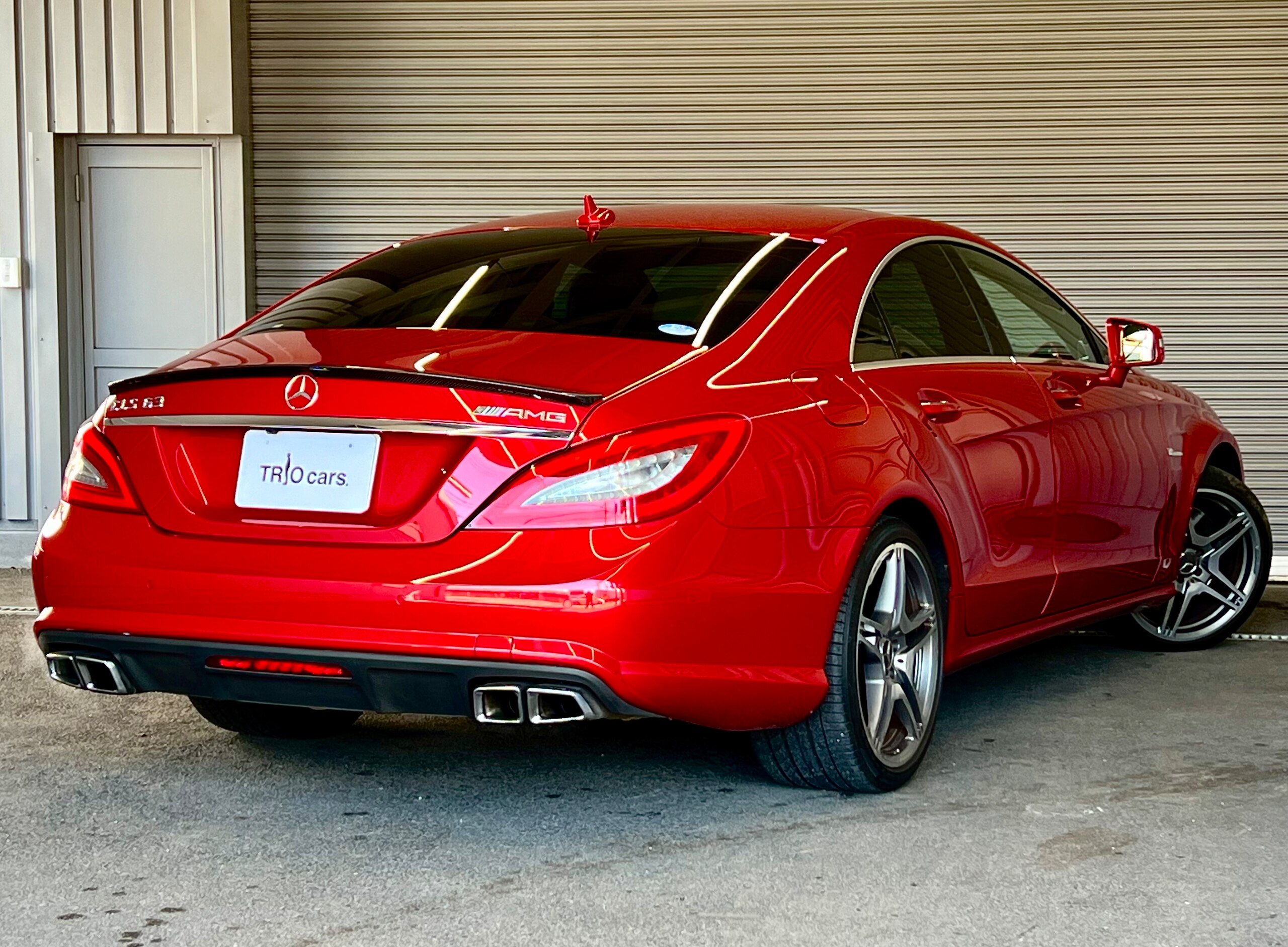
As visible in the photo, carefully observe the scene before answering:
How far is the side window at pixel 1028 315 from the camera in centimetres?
465

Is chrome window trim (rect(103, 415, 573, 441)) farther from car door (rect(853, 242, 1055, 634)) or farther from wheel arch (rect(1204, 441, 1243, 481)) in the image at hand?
wheel arch (rect(1204, 441, 1243, 481))

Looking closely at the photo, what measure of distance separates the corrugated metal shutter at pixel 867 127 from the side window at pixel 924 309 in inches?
167

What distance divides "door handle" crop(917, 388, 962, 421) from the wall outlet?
6.02m

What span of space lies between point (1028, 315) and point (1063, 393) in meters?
0.27

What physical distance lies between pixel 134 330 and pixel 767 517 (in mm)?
6281

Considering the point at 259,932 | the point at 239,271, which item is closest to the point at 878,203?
the point at 239,271

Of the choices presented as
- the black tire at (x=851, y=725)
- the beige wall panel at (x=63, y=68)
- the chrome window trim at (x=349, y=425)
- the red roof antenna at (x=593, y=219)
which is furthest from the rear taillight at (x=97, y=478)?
the beige wall panel at (x=63, y=68)

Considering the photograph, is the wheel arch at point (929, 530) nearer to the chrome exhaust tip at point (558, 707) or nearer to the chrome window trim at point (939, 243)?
the chrome window trim at point (939, 243)

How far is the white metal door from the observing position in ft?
28.6

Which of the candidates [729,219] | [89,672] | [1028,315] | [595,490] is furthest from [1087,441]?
[89,672]

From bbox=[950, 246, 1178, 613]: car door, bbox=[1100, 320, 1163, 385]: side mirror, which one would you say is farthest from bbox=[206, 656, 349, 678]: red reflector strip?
bbox=[1100, 320, 1163, 385]: side mirror

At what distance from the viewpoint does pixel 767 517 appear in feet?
10.9

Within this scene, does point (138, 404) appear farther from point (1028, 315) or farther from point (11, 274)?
point (11, 274)

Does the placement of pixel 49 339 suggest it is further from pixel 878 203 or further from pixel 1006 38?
pixel 1006 38
